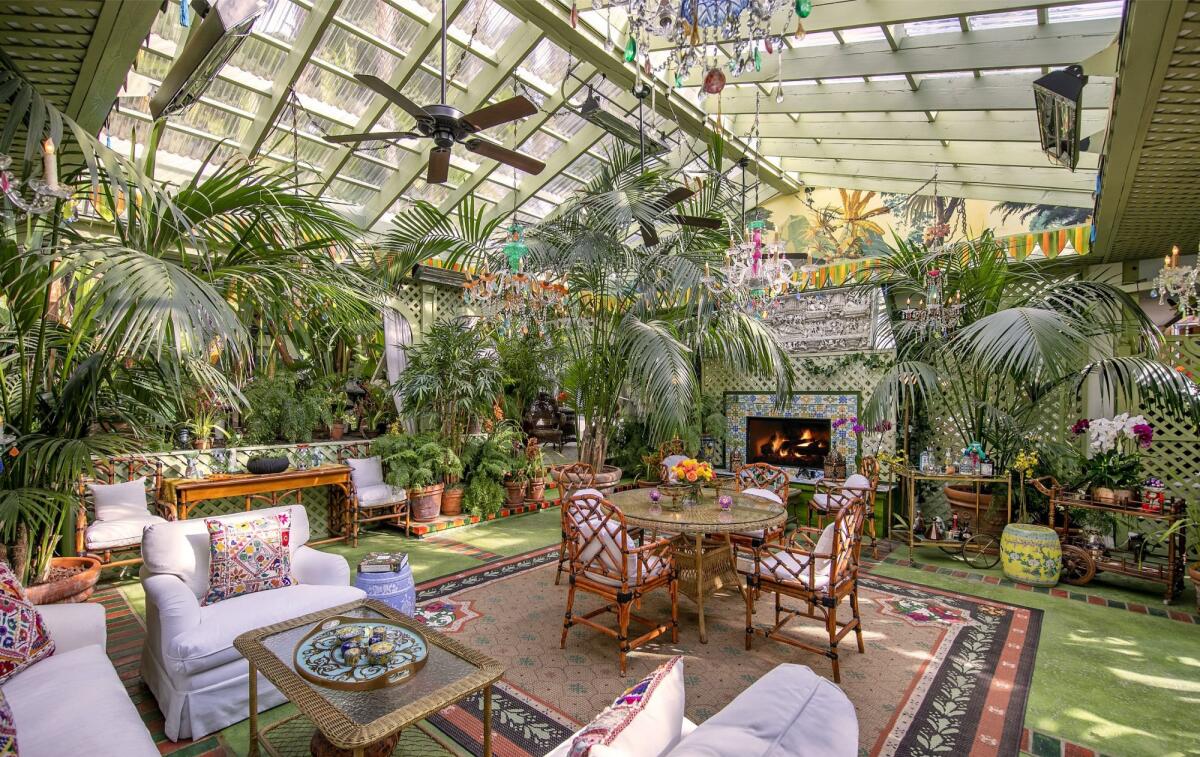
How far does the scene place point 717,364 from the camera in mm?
7723

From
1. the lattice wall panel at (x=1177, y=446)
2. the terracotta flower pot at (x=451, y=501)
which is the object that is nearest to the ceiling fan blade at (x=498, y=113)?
the terracotta flower pot at (x=451, y=501)

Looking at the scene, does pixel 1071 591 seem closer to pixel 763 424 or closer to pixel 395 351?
pixel 763 424

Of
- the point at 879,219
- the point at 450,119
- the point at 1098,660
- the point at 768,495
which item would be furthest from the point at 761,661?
the point at 879,219

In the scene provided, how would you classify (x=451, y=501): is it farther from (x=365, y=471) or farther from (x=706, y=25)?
(x=706, y=25)

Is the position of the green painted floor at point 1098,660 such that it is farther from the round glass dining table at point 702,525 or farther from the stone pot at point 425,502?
the round glass dining table at point 702,525

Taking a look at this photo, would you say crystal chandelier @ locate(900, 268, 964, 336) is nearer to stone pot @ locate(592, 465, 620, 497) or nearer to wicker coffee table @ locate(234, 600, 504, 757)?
stone pot @ locate(592, 465, 620, 497)

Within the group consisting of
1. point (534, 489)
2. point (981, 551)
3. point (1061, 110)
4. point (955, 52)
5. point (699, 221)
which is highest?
point (955, 52)

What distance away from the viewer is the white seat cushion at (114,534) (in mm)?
3777

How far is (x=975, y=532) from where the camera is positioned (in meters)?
5.14

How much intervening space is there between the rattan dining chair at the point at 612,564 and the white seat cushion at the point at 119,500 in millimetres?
3326

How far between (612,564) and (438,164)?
8.61 feet

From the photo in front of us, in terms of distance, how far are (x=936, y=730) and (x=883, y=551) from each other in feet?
10.2

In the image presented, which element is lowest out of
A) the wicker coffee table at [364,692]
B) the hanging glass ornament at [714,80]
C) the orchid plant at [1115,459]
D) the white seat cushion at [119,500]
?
the wicker coffee table at [364,692]

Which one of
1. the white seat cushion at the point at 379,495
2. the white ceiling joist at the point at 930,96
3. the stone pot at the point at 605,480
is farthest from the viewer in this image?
the white seat cushion at the point at 379,495
